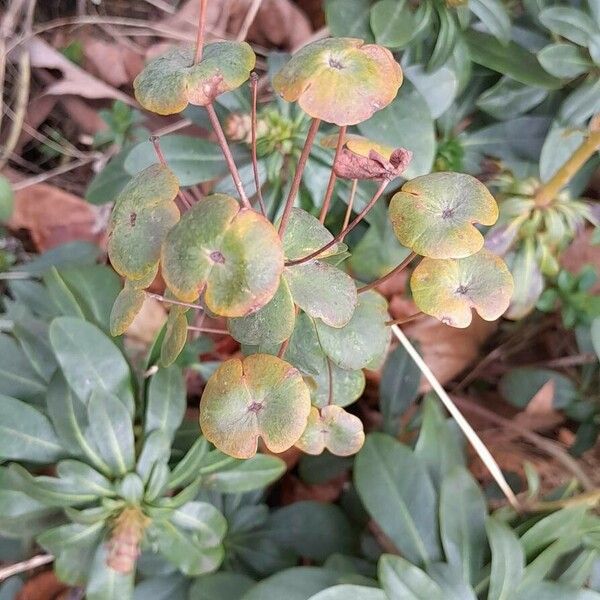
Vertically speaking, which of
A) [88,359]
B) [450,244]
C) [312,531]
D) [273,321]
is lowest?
[312,531]

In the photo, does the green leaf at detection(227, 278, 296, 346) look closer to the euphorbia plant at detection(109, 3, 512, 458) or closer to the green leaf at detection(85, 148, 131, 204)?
the euphorbia plant at detection(109, 3, 512, 458)

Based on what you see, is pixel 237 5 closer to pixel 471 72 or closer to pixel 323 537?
pixel 471 72

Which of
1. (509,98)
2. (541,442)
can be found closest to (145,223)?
(509,98)

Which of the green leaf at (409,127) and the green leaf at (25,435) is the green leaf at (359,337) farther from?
the green leaf at (25,435)

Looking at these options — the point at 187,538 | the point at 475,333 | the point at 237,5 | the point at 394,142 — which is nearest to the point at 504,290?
the point at 394,142

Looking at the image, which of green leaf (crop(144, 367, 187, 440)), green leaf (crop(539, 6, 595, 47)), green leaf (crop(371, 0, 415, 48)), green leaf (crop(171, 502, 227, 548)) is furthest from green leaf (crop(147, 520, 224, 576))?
green leaf (crop(539, 6, 595, 47))

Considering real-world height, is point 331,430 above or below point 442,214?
below

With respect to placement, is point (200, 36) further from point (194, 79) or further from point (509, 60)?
point (509, 60)
